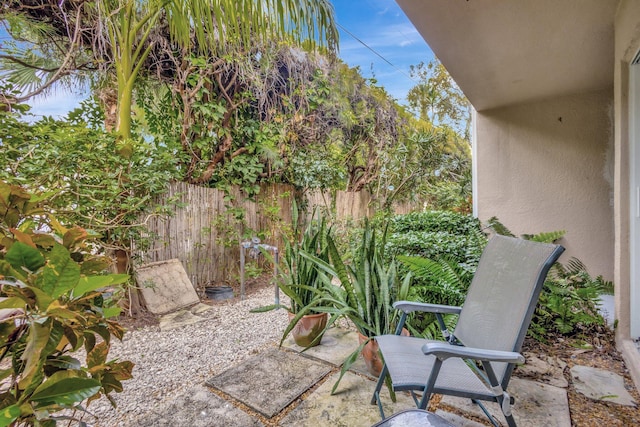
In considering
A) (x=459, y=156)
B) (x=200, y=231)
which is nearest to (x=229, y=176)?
(x=200, y=231)

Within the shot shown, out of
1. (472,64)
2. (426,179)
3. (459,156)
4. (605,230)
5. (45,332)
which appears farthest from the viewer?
(459,156)

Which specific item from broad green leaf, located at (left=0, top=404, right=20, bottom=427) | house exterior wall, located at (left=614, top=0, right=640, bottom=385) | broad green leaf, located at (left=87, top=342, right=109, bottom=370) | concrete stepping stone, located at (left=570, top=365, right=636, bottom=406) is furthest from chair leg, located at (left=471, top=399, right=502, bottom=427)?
broad green leaf, located at (left=0, top=404, right=20, bottom=427)

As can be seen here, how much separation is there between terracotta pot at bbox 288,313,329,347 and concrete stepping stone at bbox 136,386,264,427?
2.34 feet

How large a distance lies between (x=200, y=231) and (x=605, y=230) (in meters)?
5.02

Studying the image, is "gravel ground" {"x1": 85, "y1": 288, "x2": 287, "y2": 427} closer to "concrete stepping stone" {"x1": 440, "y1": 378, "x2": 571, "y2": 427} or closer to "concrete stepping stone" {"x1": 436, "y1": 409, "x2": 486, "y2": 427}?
"concrete stepping stone" {"x1": 436, "y1": 409, "x2": 486, "y2": 427}

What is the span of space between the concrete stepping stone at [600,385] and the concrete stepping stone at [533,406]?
0.56 ft

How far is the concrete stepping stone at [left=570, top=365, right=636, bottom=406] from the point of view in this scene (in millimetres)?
1773

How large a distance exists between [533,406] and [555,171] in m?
3.38

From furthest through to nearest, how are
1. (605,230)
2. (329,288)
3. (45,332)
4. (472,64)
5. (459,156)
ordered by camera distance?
(459,156), (605,230), (472,64), (329,288), (45,332)

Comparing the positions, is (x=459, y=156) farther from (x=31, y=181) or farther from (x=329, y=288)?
(x=31, y=181)

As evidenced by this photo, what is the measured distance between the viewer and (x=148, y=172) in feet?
10.3

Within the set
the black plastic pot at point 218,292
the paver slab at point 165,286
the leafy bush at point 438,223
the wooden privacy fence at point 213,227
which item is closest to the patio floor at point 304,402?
the paver slab at point 165,286

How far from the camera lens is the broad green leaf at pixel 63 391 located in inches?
24.1

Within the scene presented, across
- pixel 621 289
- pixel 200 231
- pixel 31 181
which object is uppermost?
pixel 31 181
